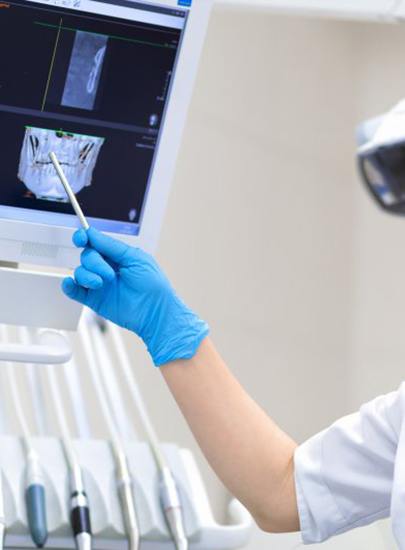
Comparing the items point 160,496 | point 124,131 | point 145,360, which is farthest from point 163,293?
point 145,360

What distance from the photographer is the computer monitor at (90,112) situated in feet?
4.50

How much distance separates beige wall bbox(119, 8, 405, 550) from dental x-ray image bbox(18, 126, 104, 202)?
156cm

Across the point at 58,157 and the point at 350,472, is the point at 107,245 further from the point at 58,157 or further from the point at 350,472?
the point at 350,472

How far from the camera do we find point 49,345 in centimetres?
147

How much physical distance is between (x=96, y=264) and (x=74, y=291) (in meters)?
0.07

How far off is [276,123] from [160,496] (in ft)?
5.60

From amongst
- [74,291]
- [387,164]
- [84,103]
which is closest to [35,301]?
A: [74,291]

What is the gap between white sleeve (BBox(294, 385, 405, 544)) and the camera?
1479 mm

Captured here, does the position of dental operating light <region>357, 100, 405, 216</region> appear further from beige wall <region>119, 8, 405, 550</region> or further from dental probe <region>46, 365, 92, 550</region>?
beige wall <region>119, 8, 405, 550</region>

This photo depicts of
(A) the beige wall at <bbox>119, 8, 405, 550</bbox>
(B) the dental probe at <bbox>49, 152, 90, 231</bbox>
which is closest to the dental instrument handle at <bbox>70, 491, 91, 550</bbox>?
(B) the dental probe at <bbox>49, 152, 90, 231</bbox>

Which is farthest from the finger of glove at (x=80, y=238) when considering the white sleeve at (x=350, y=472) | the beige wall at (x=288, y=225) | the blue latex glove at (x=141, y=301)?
the beige wall at (x=288, y=225)

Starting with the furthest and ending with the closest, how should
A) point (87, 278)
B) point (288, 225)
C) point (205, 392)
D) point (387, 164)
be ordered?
point (288, 225), point (205, 392), point (87, 278), point (387, 164)

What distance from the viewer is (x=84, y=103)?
1.41 metres

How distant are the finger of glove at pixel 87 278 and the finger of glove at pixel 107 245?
4 cm
